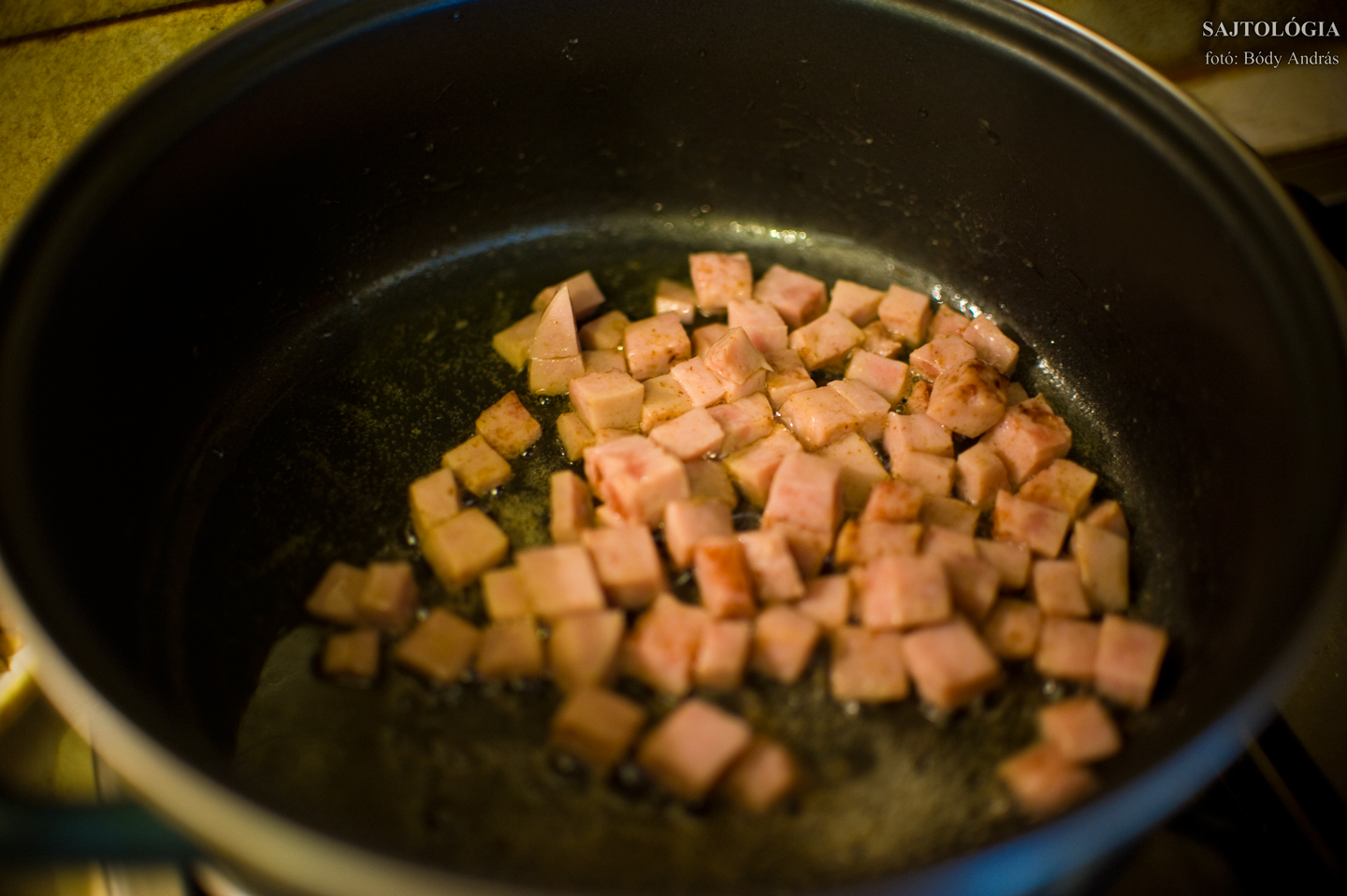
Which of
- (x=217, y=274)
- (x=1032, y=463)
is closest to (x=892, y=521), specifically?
(x=1032, y=463)

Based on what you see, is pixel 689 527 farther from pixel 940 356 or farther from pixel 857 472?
pixel 940 356

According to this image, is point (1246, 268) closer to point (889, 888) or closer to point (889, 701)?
point (889, 701)

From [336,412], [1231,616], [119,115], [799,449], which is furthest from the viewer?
[336,412]

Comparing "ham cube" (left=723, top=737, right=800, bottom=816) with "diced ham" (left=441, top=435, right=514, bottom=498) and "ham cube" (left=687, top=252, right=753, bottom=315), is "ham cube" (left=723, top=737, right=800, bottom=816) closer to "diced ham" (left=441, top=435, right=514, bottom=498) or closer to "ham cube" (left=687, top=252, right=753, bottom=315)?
"diced ham" (left=441, top=435, right=514, bottom=498)

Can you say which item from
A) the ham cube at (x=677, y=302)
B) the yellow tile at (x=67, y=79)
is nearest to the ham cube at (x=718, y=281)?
the ham cube at (x=677, y=302)

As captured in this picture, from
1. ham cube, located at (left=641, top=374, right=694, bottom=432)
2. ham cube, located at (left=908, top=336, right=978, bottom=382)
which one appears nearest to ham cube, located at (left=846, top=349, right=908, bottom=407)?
ham cube, located at (left=908, top=336, right=978, bottom=382)

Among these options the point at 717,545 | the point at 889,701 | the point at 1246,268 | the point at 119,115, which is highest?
the point at 1246,268

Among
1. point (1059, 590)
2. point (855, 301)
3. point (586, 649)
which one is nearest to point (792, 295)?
point (855, 301)
